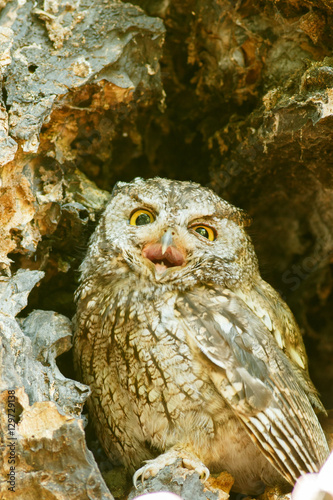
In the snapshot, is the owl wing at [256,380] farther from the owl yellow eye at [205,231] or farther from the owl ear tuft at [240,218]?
the owl ear tuft at [240,218]

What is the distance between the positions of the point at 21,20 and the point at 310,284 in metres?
2.11

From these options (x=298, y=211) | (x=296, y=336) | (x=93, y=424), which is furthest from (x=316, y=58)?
(x=93, y=424)

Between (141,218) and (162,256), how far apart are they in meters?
0.25

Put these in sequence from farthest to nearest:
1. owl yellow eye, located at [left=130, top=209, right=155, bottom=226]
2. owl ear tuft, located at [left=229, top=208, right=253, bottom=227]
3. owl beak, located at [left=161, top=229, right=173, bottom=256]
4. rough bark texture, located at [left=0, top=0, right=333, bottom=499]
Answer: owl ear tuft, located at [left=229, top=208, right=253, bottom=227] → owl yellow eye, located at [left=130, top=209, right=155, bottom=226] → owl beak, located at [left=161, top=229, right=173, bottom=256] → rough bark texture, located at [left=0, top=0, right=333, bottom=499]

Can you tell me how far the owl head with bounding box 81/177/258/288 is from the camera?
2297 millimetres

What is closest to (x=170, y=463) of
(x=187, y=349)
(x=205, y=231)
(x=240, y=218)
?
(x=187, y=349)

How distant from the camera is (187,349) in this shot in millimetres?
2129

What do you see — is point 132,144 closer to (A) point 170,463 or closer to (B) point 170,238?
(B) point 170,238

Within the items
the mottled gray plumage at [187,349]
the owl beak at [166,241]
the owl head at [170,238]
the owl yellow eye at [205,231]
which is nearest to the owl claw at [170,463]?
the mottled gray plumage at [187,349]

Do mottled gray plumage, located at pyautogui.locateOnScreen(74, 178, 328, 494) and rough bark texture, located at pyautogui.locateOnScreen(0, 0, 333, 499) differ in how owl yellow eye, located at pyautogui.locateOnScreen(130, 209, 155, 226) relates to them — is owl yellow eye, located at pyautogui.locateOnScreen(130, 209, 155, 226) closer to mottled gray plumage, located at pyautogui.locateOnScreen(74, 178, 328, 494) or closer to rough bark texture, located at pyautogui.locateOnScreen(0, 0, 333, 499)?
mottled gray plumage, located at pyautogui.locateOnScreen(74, 178, 328, 494)

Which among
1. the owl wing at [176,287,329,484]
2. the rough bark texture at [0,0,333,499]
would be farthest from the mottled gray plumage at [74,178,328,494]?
the rough bark texture at [0,0,333,499]

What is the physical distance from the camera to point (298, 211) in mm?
3193

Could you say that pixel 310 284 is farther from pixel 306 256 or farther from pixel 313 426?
pixel 313 426

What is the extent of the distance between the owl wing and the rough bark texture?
531 mm
